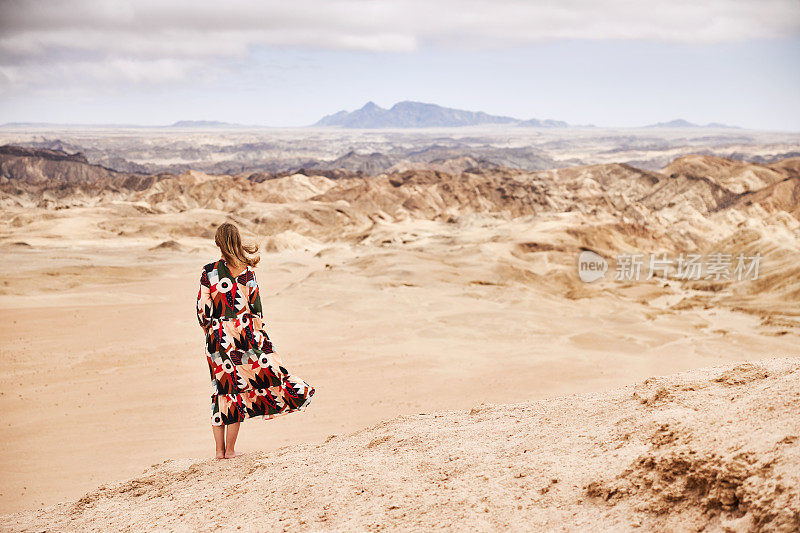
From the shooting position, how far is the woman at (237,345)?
3.52 m

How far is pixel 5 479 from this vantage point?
455cm

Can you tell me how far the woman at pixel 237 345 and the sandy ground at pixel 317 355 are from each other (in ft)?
1.56

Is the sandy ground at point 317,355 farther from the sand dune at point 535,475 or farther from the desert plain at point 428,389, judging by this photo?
the sand dune at point 535,475

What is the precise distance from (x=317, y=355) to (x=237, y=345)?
4.73 meters

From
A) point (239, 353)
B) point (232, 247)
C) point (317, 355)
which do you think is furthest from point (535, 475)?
point (317, 355)

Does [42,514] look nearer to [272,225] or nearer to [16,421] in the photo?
[16,421]

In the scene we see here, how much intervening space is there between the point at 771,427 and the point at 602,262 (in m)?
20.1

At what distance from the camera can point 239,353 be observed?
3.53 meters

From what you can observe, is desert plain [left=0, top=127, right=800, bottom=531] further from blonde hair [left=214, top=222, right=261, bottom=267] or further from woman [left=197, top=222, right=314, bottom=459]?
blonde hair [left=214, top=222, right=261, bottom=267]

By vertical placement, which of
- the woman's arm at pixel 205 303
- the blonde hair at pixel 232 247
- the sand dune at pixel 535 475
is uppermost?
the blonde hair at pixel 232 247

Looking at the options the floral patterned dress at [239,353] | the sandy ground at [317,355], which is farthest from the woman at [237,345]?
the sandy ground at [317,355]

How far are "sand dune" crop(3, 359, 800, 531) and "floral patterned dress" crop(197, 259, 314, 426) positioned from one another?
12.4 inches

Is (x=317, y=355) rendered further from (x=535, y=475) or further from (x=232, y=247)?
(x=535, y=475)

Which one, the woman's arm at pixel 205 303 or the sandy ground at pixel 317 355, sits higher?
the woman's arm at pixel 205 303
